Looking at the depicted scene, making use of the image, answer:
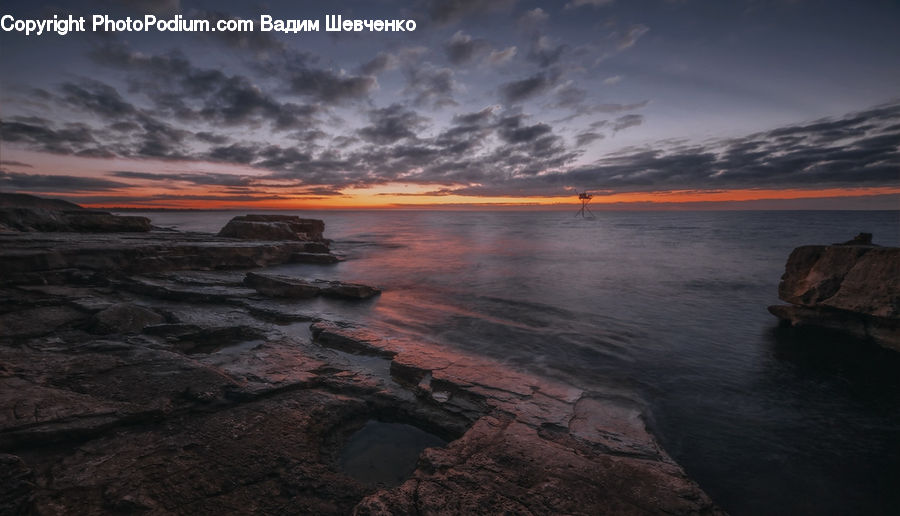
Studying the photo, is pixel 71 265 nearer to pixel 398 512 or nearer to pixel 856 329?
pixel 398 512

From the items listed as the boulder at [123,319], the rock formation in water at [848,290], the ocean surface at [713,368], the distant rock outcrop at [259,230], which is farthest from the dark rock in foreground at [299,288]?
the rock formation in water at [848,290]

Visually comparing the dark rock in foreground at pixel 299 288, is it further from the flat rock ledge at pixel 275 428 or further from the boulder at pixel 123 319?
the flat rock ledge at pixel 275 428

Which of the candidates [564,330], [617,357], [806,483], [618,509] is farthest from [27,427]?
[564,330]

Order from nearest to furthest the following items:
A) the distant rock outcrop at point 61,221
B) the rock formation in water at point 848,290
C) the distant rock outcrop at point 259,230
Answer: the rock formation in water at point 848,290 < the distant rock outcrop at point 61,221 < the distant rock outcrop at point 259,230

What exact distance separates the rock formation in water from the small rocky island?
6838 mm

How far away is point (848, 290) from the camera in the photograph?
27.9 feet

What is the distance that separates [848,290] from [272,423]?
1252 centimetres

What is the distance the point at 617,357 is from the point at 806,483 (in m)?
4.06

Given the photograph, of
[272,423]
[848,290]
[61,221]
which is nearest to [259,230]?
[61,221]

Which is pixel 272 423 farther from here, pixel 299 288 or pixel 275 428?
pixel 299 288

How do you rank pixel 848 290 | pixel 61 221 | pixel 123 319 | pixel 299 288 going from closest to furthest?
pixel 123 319, pixel 848 290, pixel 299 288, pixel 61 221

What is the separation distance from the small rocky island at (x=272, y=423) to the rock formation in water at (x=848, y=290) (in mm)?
6838

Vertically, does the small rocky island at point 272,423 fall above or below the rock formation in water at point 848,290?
below

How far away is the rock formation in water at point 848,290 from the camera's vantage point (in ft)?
25.7
